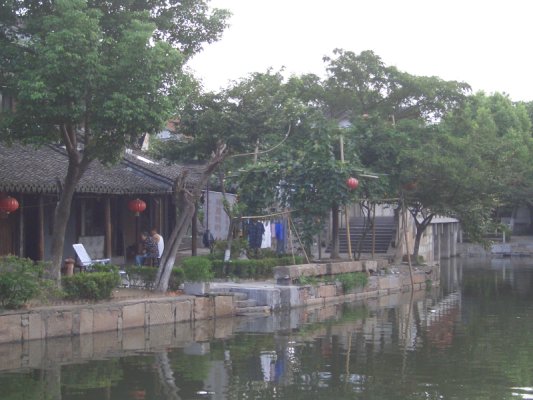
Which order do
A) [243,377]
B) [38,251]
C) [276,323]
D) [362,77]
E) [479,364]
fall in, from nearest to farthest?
[243,377], [479,364], [276,323], [38,251], [362,77]

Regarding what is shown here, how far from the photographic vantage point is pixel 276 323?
18.5m

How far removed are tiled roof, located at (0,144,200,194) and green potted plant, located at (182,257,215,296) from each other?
3.47 metres

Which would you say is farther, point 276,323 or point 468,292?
point 468,292

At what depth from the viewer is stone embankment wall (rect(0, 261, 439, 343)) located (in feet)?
48.1

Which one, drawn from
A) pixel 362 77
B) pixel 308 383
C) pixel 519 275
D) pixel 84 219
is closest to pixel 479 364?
pixel 308 383

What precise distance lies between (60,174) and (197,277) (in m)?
5.01

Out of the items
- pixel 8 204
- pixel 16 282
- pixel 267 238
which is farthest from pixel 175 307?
pixel 267 238

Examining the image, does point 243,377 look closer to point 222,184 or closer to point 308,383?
point 308,383

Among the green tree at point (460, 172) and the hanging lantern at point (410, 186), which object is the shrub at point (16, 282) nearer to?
the green tree at point (460, 172)

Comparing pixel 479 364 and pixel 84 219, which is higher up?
pixel 84 219

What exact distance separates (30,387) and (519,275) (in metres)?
27.3

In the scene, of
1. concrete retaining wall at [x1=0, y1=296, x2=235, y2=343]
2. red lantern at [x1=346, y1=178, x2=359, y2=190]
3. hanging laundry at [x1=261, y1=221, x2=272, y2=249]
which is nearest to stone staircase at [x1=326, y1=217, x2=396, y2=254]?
hanging laundry at [x1=261, y1=221, x2=272, y2=249]

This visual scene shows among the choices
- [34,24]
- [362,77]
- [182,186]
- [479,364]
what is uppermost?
[362,77]

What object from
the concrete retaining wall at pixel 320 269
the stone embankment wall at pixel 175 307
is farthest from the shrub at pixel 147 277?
the concrete retaining wall at pixel 320 269
